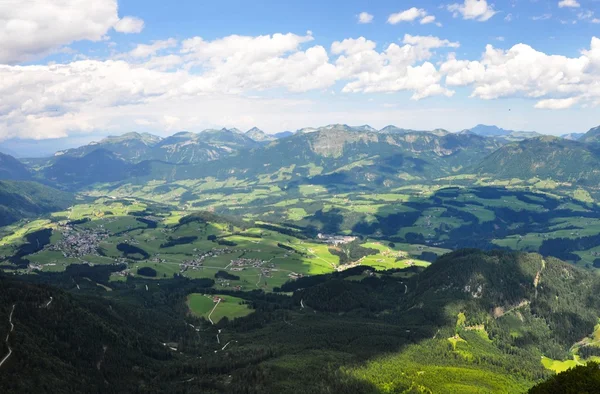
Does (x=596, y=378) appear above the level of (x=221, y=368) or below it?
above

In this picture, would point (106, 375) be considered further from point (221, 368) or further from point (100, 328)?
point (221, 368)

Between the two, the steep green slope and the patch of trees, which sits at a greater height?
the patch of trees

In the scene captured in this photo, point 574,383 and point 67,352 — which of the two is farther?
point 67,352

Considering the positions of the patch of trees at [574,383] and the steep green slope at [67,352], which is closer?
the patch of trees at [574,383]

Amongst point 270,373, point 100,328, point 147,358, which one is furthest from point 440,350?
point 100,328

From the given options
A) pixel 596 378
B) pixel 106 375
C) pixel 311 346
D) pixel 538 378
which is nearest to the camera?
pixel 596 378

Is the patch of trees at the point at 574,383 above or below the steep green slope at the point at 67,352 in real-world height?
above

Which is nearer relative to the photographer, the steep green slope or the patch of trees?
the patch of trees

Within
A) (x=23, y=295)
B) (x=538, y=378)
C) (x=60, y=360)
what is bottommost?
(x=538, y=378)

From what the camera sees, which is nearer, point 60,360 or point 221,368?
point 60,360

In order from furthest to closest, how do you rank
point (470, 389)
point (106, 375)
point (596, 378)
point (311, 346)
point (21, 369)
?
point (311, 346)
point (106, 375)
point (470, 389)
point (21, 369)
point (596, 378)

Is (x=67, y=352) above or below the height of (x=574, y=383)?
below
